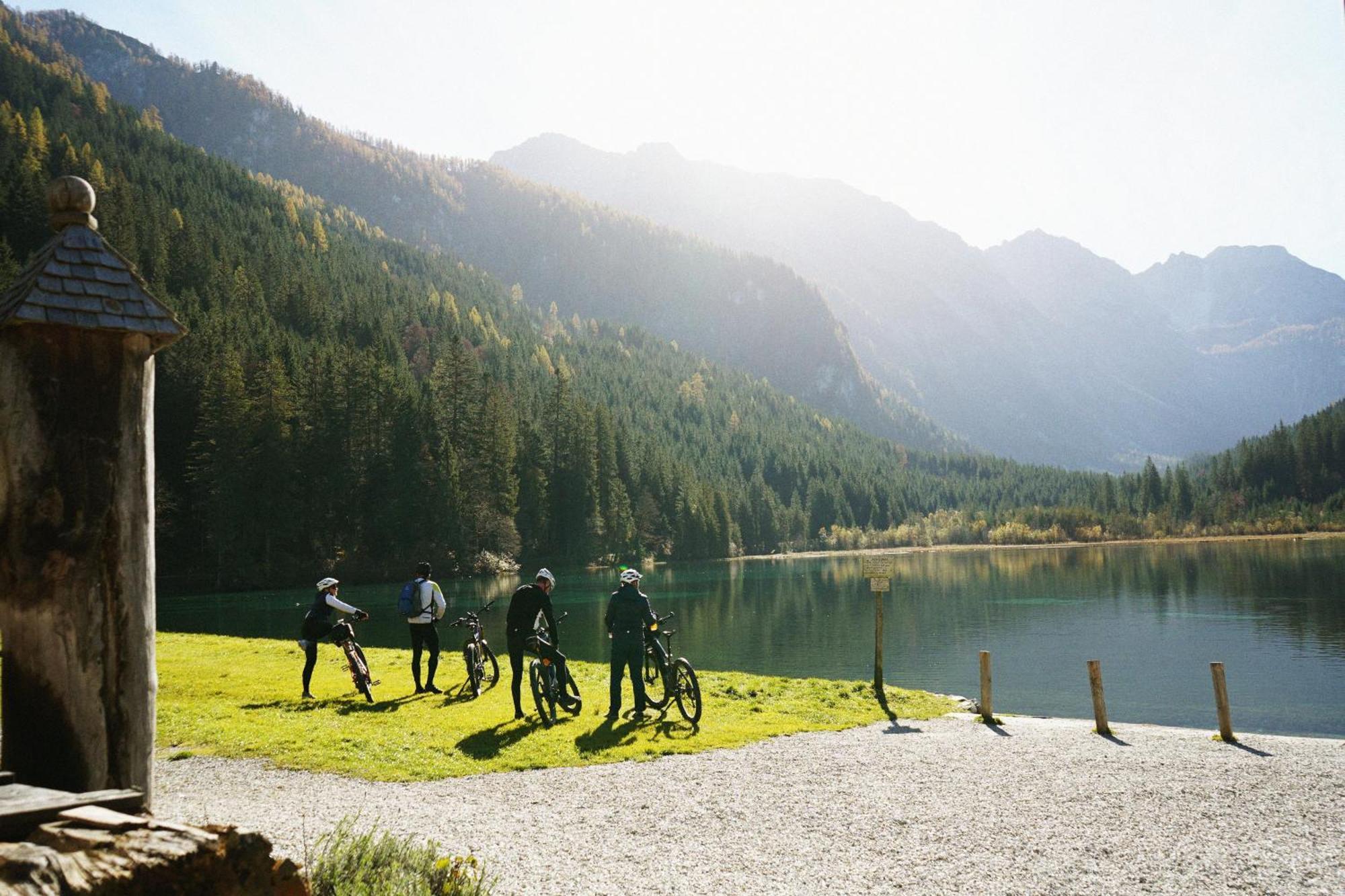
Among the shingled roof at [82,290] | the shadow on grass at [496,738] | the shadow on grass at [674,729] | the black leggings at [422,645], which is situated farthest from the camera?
the black leggings at [422,645]

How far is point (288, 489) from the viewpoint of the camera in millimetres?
72688

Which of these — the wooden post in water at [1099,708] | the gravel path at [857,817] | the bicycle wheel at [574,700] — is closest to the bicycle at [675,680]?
the bicycle wheel at [574,700]

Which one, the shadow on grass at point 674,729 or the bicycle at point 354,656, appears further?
the bicycle at point 354,656

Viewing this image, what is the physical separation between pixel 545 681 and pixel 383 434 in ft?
234

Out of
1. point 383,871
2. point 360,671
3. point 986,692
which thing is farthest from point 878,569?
point 383,871

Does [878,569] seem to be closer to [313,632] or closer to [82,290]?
[313,632]

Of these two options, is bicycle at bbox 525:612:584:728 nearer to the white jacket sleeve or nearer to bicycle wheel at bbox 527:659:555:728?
bicycle wheel at bbox 527:659:555:728

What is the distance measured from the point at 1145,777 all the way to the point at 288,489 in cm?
7399

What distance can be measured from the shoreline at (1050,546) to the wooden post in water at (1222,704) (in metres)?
102

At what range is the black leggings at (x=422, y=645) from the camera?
62.5 ft

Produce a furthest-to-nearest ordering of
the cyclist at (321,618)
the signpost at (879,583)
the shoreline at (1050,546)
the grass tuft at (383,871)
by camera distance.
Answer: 1. the shoreline at (1050,546)
2. the signpost at (879,583)
3. the cyclist at (321,618)
4. the grass tuft at (383,871)

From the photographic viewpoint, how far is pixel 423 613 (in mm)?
18844

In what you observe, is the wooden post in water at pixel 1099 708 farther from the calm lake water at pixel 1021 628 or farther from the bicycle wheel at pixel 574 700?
the bicycle wheel at pixel 574 700

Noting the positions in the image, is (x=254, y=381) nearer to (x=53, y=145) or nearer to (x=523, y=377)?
(x=523, y=377)
